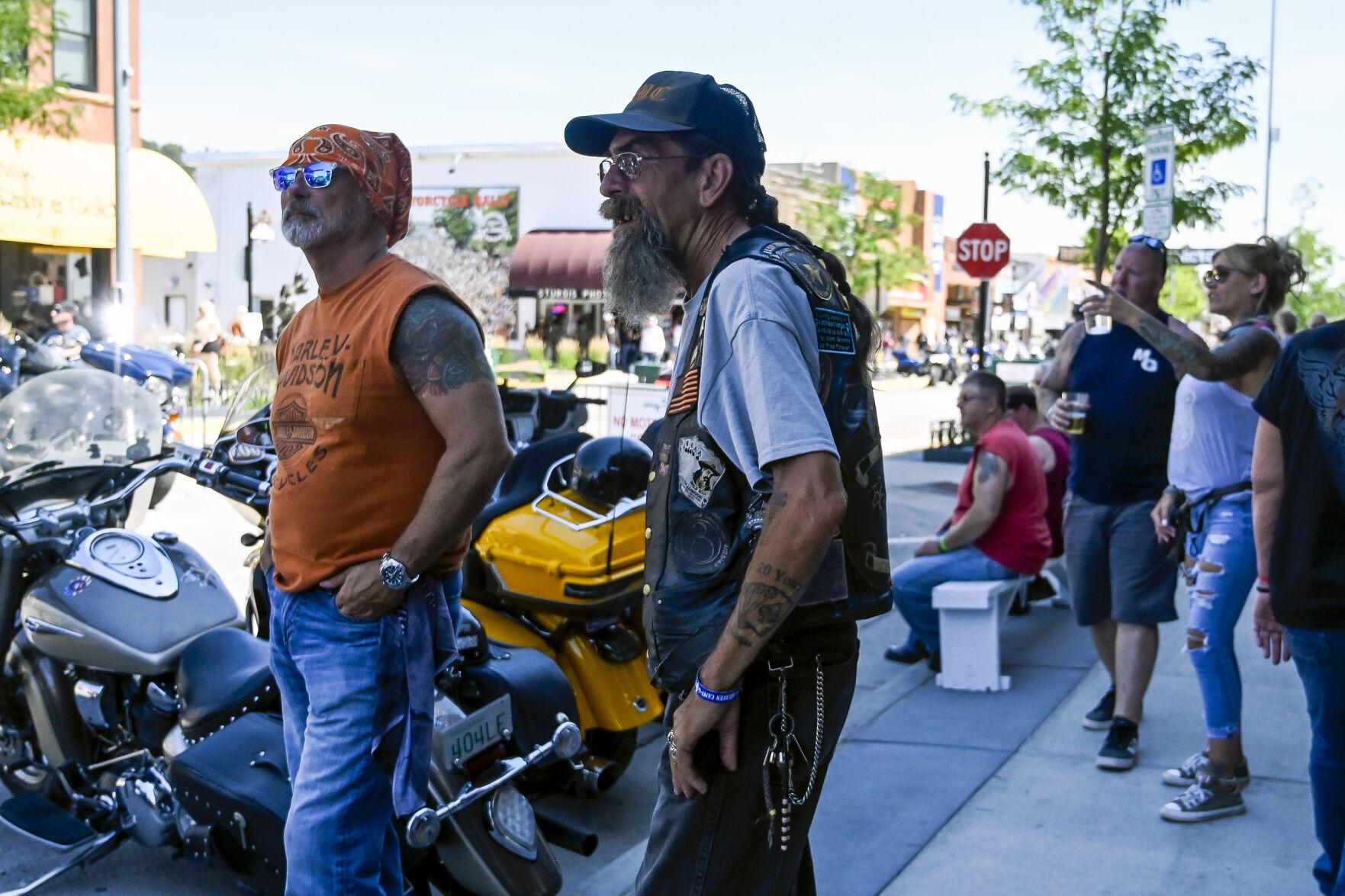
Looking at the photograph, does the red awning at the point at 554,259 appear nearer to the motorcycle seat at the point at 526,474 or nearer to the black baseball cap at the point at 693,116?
the motorcycle seat at the point at 526,474

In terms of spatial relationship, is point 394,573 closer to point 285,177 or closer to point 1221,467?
point 285,177

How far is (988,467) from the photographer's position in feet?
20.5

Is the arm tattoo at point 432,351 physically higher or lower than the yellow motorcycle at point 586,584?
higher

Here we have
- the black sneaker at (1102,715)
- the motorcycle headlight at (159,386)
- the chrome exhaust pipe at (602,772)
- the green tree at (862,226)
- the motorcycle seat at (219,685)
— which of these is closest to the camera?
the motorcycle seat at (219,685)

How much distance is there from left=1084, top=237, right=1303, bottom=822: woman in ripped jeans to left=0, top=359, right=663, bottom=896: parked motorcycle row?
5.88 ft

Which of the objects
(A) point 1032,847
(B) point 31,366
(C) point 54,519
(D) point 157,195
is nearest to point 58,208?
(D) point 157,195

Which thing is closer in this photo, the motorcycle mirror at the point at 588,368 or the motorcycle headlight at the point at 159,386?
the motorcycle mirror at the point at 588,368

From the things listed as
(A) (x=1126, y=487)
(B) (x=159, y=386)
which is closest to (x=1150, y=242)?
Result: (A) (x=1126, y=487)

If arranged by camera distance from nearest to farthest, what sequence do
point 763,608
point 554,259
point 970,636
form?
point 763,608 < point 970,636 < point 554,259

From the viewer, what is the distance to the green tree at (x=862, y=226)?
49.1 meters

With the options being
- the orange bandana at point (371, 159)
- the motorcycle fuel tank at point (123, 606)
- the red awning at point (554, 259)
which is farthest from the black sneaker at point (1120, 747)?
the red awning at point (554, 259)

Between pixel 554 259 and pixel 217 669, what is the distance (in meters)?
39.8

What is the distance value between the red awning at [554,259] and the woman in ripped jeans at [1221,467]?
123 feet

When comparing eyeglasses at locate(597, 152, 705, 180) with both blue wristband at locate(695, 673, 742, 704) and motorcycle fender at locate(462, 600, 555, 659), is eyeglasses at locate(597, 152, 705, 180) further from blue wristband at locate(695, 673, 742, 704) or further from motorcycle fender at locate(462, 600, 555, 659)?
motorcycle fender at locate(462, 600, 555, 659)
